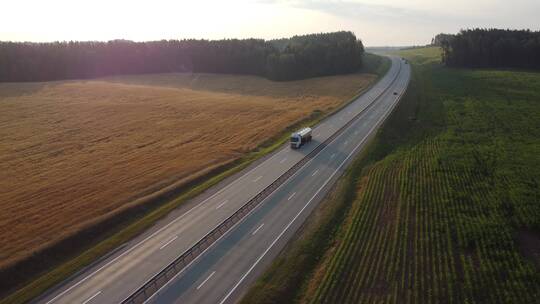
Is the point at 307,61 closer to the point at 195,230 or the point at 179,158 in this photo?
the point at 179,158

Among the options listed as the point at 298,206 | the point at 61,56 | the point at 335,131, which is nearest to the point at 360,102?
the point at 335,131

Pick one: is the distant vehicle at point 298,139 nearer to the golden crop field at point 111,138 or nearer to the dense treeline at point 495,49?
the golden crop field at point 111,138

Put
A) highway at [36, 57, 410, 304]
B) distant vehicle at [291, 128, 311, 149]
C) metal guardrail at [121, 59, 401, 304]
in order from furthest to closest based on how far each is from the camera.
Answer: distant vehicle at [291, 128, 311, 149]
highway at [36, 57, 410, 304]
metal guardrail at [121, 59, 401, 304]

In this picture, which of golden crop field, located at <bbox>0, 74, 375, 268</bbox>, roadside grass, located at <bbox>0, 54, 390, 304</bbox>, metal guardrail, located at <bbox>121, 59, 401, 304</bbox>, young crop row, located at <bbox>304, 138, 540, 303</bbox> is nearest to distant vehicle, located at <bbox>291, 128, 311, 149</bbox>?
golden crop field, located at <bbox>0, 74, 375, 268</bbox>

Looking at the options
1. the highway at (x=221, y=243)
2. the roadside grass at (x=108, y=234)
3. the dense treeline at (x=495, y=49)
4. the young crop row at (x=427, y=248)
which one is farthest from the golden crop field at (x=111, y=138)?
the dense treeline at (x=495, y=49)

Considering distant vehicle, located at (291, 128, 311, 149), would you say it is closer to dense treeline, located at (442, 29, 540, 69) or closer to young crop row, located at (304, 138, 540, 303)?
young crop row, located at (304, 138, 540, 303)

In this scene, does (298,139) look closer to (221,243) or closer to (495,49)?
(221,243)
